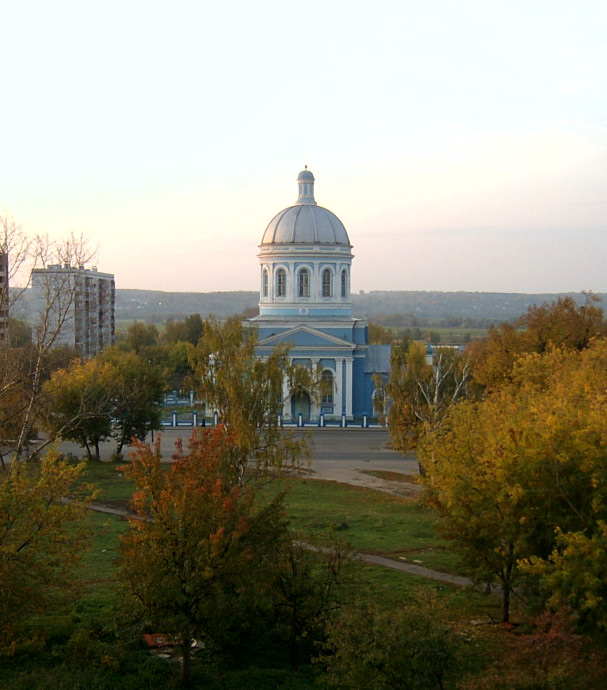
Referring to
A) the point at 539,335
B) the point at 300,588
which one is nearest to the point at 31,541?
the point at 300,588

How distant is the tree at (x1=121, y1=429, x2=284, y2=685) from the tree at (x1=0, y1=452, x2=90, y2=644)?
1.15 m

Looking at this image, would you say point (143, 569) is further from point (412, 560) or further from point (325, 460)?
point (325, 460)

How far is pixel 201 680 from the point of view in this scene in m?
13.9

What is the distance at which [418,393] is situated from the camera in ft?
115

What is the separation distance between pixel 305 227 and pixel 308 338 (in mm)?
6836

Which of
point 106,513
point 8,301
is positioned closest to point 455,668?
point 8,301

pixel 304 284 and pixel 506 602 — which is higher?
pixel 304 284

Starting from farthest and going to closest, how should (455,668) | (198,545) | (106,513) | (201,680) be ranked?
1. (106,513)
2. (201,680)
3. (198,545)
4. (455,668)

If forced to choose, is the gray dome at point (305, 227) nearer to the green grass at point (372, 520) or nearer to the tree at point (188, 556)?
the green grass at point (372, 520)

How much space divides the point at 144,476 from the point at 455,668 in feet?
18.0

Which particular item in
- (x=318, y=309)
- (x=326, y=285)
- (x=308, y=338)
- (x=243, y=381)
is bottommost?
(x=243, y=381)

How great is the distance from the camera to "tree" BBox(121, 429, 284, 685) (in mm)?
13000

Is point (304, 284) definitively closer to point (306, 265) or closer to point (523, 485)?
point (306, 265)

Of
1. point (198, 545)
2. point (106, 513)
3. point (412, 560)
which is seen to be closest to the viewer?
point (198, 545)
